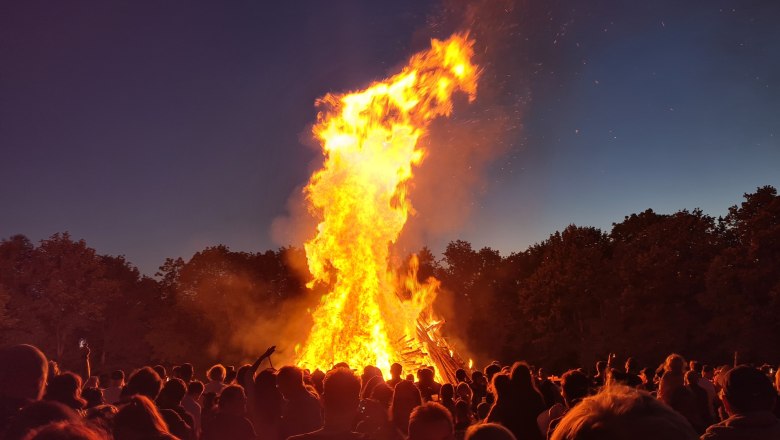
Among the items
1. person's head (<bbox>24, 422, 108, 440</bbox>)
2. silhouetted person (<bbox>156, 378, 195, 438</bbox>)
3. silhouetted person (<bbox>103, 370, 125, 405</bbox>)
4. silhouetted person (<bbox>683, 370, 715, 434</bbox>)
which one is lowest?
silhouetted person (<bbox>683, 370, 715, 434</bbox>)

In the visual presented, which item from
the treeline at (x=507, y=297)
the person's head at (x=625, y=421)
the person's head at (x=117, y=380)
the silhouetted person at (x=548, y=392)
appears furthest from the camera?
the treeline at (x=507, y=297)

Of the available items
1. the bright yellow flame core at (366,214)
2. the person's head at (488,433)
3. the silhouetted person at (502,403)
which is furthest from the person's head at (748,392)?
the bright yellow flame core at (366,214)

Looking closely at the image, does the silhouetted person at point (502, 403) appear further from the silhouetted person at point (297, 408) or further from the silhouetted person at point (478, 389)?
the silhouetted person at point (478, 389)

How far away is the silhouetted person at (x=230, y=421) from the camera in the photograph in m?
5.24

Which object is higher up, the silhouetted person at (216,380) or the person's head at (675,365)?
the silhouetted person at (216,380)

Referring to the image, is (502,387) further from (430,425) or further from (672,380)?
(672,380)

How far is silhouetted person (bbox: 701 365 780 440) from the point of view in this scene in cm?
384

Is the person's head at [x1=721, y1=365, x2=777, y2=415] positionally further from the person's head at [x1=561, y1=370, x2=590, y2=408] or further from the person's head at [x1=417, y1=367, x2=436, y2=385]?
the person's head at [x1=417, y1=367, x2=436, y2=385]

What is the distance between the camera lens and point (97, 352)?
165 ft

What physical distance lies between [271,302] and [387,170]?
26254 mm

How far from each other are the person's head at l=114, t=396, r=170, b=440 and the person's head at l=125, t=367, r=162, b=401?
2.50 meters

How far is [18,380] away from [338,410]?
8.04 feet

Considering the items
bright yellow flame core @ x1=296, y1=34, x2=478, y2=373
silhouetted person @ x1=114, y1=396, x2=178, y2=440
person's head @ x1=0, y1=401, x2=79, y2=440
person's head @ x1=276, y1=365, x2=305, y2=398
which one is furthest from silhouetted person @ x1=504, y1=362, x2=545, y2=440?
bright yellow flame core @ x1=296, y1=34, x2=478, y2=373

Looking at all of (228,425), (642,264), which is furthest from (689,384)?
(642,264)
